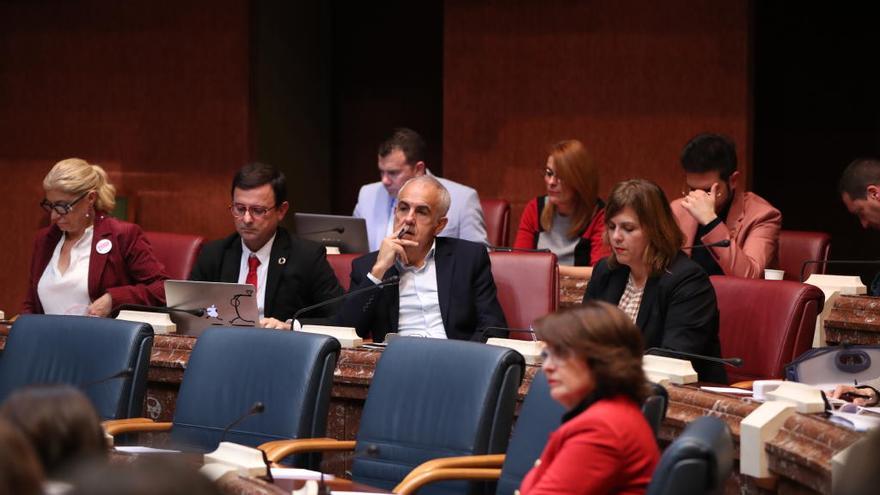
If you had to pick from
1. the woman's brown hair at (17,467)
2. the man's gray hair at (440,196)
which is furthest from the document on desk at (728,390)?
the woman's brown hair at (17,467)

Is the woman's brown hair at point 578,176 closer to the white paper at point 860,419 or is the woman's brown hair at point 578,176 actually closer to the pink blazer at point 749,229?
the pink blazer at point 749,229

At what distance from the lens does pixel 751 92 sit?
622 centimetres

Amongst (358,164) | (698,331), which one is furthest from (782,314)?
(358,164)

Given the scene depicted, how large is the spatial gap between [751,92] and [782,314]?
2.53 metres

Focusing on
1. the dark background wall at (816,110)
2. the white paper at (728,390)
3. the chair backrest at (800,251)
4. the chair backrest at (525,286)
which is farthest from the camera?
the dark background wall at (816,110)

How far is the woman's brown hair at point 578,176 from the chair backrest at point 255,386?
202cm

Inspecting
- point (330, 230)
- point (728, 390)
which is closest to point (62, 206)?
point (330, 230)

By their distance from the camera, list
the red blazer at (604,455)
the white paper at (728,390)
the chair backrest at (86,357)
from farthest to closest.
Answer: the chair backrest at (86,357) → the white paper at (728,390) → the red blazer at (604,455)

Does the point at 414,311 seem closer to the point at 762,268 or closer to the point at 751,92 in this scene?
the point at 762,268

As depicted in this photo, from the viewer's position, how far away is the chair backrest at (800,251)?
532 centimetres

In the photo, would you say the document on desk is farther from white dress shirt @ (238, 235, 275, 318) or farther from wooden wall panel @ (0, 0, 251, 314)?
wooden wall panel @ (0, 0, 251, 314)

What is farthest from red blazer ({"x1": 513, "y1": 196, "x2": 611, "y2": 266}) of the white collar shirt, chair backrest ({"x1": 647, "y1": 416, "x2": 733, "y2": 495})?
chair backrest ({"x1": 647, "y1": 416, "x2": 733, "y2": 495})

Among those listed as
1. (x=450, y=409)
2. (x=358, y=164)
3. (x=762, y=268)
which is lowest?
(x=450, y=409)

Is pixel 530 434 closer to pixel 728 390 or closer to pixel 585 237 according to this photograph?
pixel 728 390
